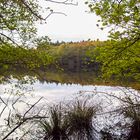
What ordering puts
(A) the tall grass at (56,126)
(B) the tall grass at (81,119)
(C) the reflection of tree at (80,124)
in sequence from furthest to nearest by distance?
(B) the tall grass at (81,119)
(C) the reflection of tree at (80,124)
(A) the tall grass at (56,126)

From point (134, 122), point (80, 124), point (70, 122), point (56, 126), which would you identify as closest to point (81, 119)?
point (80, 124)

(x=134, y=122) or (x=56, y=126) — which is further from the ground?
(x=134, y=122)

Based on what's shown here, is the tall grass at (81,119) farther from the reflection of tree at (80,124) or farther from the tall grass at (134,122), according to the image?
the tall grass at (134,122)

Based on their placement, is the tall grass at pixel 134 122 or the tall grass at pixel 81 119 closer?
the tall grass at pixel 134 122

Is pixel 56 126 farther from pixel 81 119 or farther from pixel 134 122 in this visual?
pixel 134 122

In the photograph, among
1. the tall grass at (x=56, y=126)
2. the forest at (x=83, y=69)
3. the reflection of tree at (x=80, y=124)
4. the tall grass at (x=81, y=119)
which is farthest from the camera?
the tall grass at (x=81, y=119)

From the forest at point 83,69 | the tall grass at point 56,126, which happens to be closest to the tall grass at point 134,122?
the forest at point 83,69

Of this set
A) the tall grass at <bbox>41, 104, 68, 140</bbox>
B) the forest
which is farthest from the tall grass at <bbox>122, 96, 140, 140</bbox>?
the tall grass at <bbox>41, 104, 68, 140</bbox>

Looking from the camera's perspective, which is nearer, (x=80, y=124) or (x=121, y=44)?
(x=121, y=44)

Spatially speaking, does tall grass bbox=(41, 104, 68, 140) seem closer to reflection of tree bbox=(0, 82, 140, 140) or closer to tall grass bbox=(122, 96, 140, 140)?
reflection of tree bbox=(0, 82, 140, 140)

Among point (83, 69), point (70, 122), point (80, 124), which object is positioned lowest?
point (80, 124)

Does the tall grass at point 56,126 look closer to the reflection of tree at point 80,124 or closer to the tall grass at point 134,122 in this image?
the reflection of tree at point 80,124

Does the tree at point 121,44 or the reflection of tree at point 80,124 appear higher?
the tree at point 121,44

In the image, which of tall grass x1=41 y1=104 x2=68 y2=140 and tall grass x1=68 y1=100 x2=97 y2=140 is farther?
tall grass x1=68 y1=100 x2=97 y2=140
